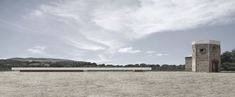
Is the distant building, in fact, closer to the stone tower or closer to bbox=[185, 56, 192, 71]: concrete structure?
the stone tower

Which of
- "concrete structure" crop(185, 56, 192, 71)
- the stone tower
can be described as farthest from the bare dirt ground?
"concrete structure" crop(185, 56, 192, 71)

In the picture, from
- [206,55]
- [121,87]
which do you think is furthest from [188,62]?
[121,87]

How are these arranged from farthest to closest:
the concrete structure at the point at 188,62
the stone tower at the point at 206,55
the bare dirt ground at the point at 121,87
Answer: the concrete structure at the point at 188,62, the stone tower at the point at 206,55, the bare dirt ground at the point at 121,87

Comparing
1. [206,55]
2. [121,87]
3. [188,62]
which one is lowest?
[121,87]

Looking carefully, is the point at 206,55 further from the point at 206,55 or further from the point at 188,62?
the point at 188,62

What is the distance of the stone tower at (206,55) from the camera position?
122ft

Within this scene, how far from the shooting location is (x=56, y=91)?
19547 millimetres

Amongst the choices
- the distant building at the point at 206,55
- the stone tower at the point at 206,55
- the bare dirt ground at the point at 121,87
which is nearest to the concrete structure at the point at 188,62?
the distant building at the point at 206,55

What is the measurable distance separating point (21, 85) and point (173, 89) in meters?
11.2

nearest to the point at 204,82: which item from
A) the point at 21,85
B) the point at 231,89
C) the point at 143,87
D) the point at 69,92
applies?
the point at 231,89

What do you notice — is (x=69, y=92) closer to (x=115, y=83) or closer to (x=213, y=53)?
(x=115, y=83)

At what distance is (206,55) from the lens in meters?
37.2

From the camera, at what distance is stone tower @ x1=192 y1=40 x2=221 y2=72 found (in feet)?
122

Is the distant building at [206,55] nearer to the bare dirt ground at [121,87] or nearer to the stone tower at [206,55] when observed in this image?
the stone tower at [206,55]
